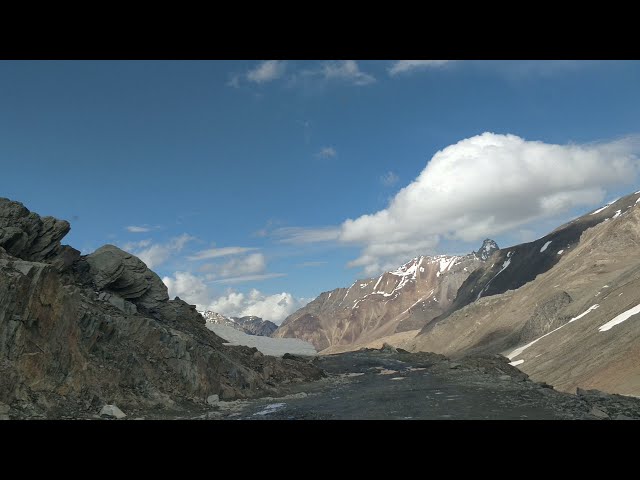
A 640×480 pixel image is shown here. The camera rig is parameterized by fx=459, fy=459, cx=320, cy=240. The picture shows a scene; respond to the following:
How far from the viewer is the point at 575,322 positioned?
2443 inches

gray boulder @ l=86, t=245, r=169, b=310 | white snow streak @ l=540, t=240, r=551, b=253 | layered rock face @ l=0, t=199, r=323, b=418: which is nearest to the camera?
layered rock face @ l=0, t=199, r=323, b=418

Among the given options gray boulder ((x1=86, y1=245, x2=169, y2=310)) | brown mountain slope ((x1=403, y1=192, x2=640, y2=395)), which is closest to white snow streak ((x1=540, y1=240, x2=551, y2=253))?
brown mountain slope ((x1=403, y1=192, x2=640, y2=395))

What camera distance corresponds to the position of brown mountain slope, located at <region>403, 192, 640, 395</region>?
1556 inches

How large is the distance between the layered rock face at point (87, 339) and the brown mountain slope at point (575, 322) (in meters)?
27.5

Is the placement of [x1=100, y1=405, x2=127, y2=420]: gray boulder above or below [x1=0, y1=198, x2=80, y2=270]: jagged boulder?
below

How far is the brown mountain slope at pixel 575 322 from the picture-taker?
39.5m

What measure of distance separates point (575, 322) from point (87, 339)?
202ft

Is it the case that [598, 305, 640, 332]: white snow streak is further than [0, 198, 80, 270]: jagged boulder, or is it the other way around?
[598, 305, 640, 332]: white snow streak

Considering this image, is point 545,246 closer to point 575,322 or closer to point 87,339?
point 575,322

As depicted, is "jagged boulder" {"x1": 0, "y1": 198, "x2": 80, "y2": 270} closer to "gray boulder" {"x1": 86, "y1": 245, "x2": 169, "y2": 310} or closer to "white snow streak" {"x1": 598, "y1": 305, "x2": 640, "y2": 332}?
"gray boulder" {"x1": 86, "y1": 245, "x2": 169, "y2": 310}

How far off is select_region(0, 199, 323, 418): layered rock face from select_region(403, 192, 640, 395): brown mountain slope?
27.5 m

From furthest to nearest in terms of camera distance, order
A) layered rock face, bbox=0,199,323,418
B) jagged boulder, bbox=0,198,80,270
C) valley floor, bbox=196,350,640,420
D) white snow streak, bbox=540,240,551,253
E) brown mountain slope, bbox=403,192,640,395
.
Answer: white snow streak, bbox=540,240,551,253 → brown mountain slope, bbox=403,192,640,395 → jagged boulder, bbox=0,198,80,270 → layered rock face, bbox=0,199,323,418 → valley floor, bbox=196,350,640,420

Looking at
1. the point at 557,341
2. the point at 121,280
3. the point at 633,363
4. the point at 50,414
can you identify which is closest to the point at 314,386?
the point at 121,280

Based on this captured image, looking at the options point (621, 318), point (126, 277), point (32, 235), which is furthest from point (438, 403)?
point (621, 318)
